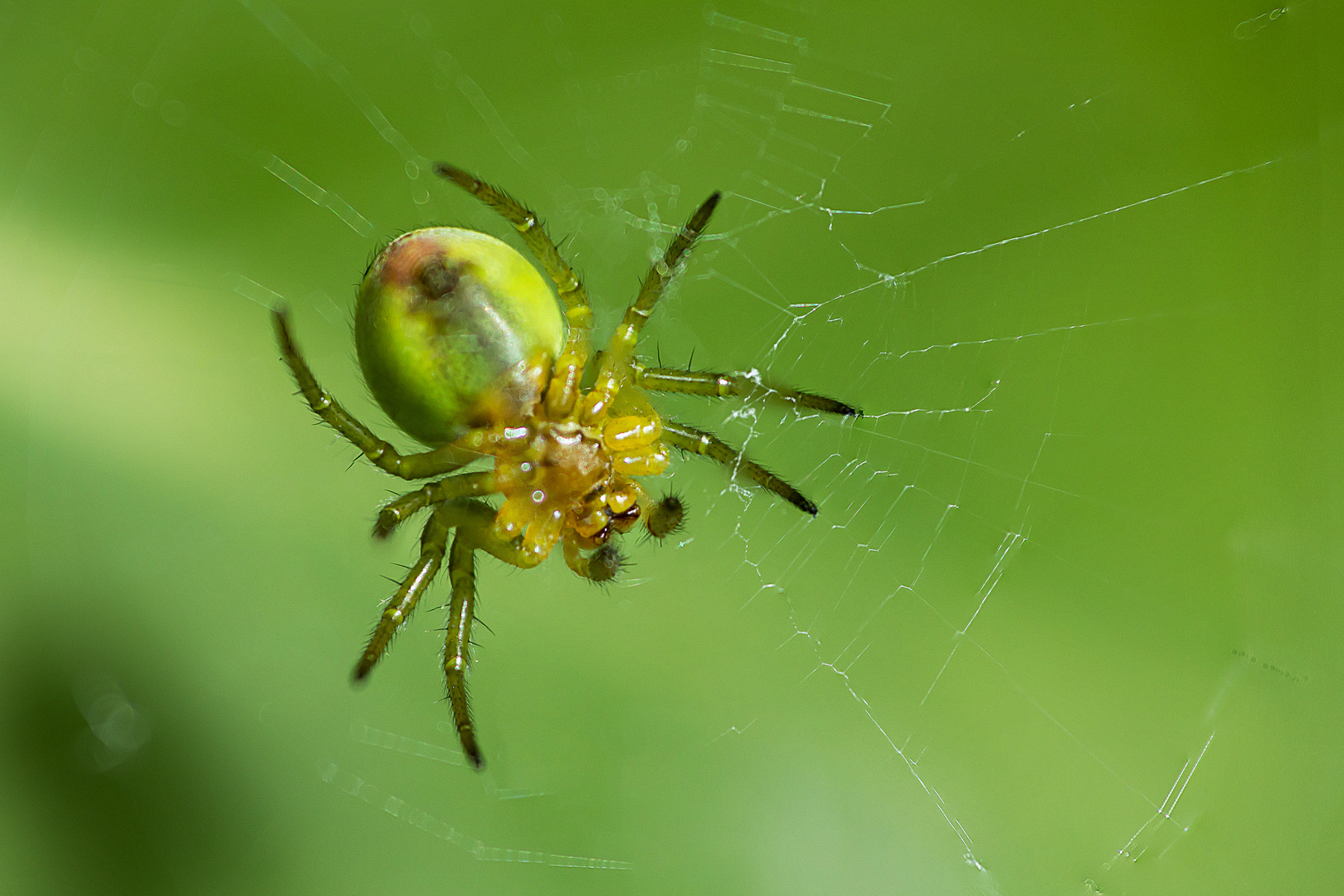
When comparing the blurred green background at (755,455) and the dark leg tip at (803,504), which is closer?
the dark leg tip at (803,504)

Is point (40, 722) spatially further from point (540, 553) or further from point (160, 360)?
point (540, 553)

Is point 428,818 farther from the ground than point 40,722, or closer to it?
farther from the ground

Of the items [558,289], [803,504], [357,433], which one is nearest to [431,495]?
[357,433]

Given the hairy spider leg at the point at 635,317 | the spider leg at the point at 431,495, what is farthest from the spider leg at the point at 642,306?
the spider leg at the point at 431,495

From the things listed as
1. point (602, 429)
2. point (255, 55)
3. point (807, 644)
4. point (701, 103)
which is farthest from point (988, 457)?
point (255, 55)

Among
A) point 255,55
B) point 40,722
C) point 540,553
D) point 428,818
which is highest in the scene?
point 255,55

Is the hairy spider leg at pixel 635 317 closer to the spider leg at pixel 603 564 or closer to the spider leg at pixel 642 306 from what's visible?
the spider leg at pixel 642 306

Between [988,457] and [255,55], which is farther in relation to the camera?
[255,55]
